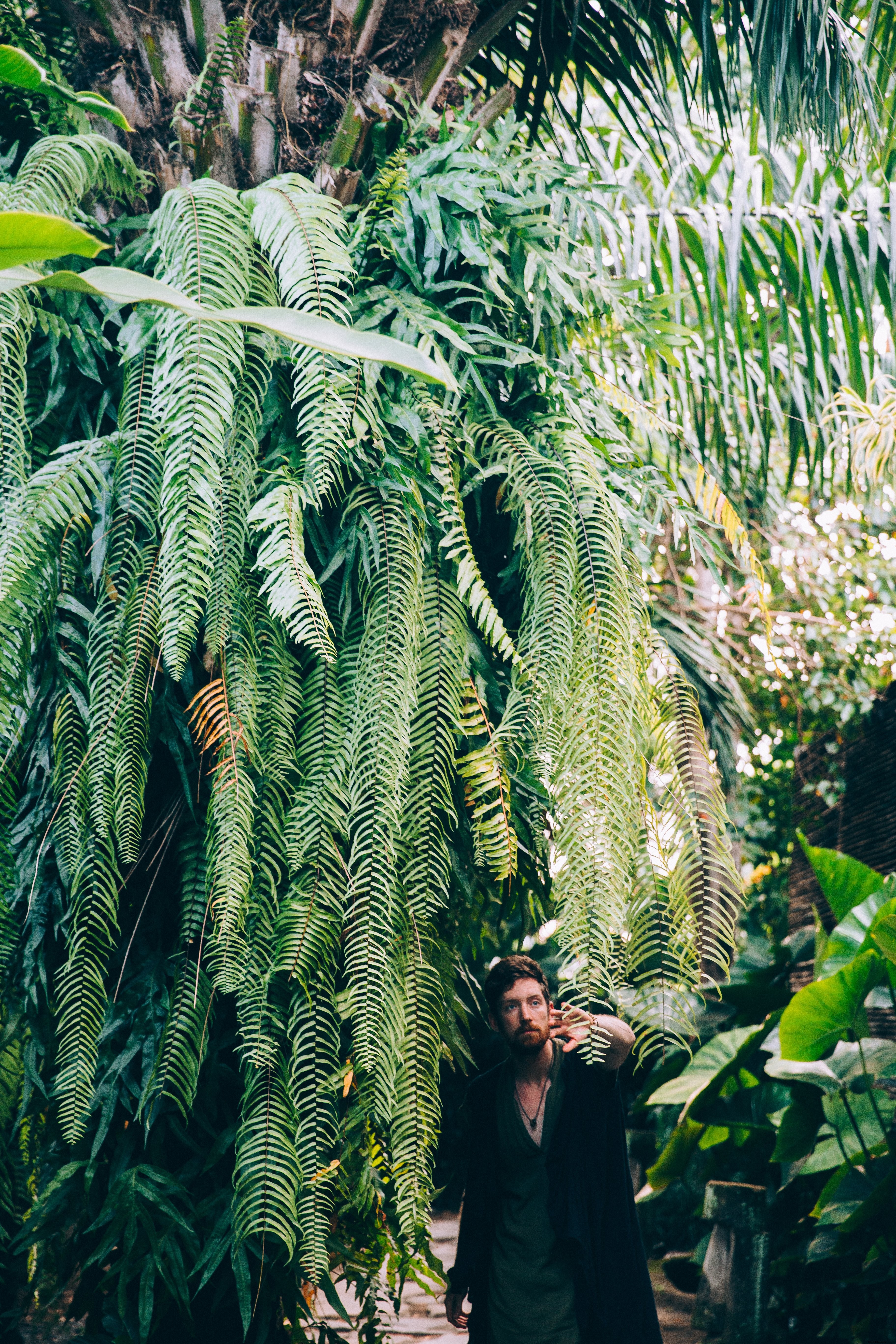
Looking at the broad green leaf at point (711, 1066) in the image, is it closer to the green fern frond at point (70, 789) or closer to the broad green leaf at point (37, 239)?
the green fern frond at point (70, 789)

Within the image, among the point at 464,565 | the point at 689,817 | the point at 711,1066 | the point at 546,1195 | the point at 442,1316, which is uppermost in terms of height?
the point at 464,565

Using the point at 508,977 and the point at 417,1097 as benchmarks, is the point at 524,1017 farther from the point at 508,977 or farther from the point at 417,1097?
the point at 417,1097

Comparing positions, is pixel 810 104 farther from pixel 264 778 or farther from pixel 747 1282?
pixel 747 1282

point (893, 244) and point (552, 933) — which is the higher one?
point (893, 244)

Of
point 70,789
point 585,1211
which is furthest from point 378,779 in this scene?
point 585,1211

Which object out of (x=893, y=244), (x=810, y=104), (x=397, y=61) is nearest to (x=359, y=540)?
(x=397, y=61)

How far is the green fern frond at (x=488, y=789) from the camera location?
4.40 ft

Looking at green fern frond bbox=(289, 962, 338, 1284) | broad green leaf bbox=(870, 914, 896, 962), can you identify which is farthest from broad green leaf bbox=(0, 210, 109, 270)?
broad green leaf bbox=(870, 914, 896, 962)

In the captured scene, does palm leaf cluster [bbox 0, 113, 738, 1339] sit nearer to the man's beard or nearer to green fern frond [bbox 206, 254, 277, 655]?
green fern frond [bbox 206, 254, 277, 655]

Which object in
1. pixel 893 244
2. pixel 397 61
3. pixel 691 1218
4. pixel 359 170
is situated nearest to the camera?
pixel 359 170

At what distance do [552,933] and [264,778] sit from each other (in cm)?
45

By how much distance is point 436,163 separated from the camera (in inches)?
60.2

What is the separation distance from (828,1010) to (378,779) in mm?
2202

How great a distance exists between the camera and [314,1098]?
1.30 metres
